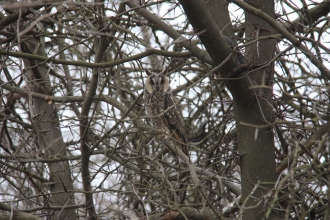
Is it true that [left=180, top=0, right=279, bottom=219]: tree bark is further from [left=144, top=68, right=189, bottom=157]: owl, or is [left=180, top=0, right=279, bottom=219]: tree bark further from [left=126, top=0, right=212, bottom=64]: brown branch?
[left=144, top=68, right=189, bottom=157]: owl

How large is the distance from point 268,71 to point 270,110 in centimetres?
31

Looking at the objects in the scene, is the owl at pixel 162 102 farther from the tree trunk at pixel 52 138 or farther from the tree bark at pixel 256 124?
the tree bark at pixel 256 124

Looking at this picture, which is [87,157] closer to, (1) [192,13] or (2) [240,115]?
(2) [240,115]

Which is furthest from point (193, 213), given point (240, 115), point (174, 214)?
point (240, 115)

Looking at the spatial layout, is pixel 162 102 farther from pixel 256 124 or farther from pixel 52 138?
pixel 256 124

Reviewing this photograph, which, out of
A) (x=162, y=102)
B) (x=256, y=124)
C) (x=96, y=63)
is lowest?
(x=256, y=124)

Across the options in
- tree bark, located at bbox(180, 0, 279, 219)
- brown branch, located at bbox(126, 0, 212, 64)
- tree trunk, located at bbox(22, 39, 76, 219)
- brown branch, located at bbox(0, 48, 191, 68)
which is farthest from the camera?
tree trunk, located at bbox(22, 39, 76, 219)

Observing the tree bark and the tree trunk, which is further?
the tree trunk

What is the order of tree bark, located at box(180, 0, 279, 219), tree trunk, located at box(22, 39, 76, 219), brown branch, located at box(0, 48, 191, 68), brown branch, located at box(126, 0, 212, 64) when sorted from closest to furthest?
1. brown branch, located at box(0, 48, 191, 68)
2. brown branch, located at box(126, 0, 212, 64)
3. tree bark, located at box(180, 0, 279, 219)
4. tree trunk, located at box(22, 39, 76, 219)

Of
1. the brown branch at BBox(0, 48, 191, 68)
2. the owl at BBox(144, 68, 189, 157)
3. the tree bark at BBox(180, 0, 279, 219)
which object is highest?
the owl at BBox(144, 68, 189, 157)

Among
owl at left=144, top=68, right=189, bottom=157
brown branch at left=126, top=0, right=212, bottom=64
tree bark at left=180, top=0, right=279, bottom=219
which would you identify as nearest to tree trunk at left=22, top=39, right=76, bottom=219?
owl at left=144, top=68, right=189, bottom=157

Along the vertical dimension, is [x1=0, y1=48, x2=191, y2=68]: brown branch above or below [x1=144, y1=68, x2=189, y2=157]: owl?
below

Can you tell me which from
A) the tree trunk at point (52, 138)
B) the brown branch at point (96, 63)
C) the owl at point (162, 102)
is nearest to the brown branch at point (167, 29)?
the brown branch at point (96, 63)

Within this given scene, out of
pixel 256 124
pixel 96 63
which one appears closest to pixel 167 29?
pixel 96 63
